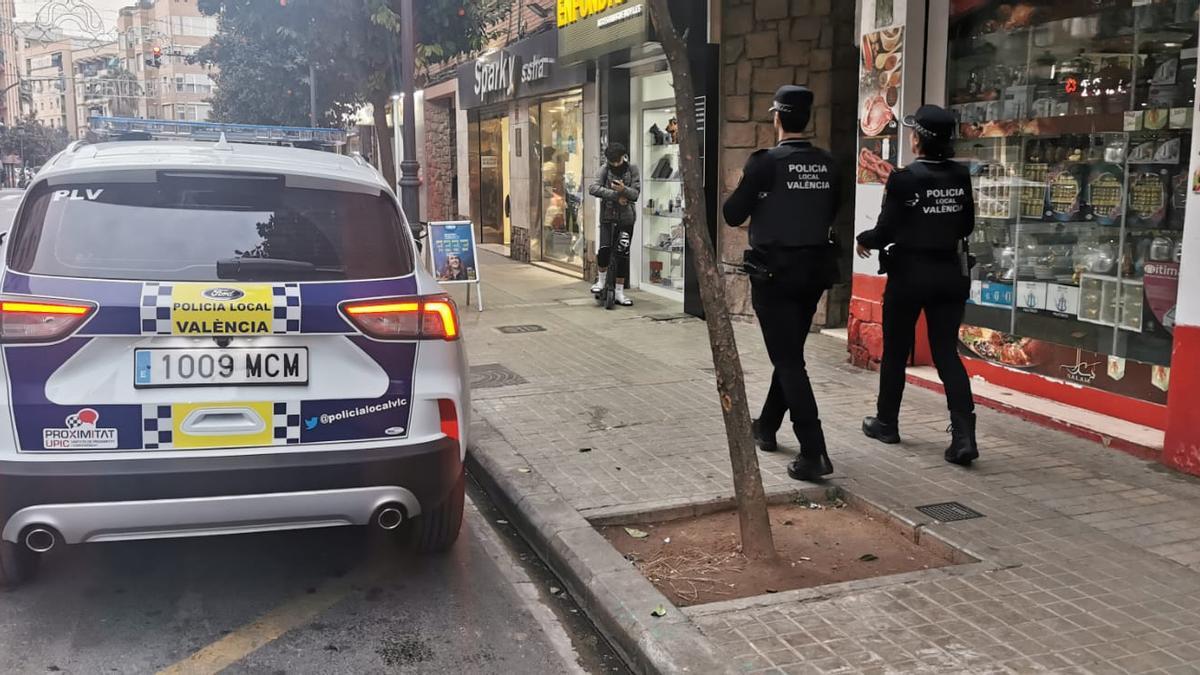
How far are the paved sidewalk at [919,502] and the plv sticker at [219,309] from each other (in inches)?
70.9

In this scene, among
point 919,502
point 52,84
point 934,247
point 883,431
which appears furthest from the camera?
point 52,84

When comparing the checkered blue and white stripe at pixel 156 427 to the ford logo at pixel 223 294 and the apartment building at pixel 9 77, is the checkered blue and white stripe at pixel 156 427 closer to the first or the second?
the ford logo at pixel 223 294

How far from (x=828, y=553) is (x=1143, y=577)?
120 centimetres

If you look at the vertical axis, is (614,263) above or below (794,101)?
below

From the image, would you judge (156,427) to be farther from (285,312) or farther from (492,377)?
(492,377)

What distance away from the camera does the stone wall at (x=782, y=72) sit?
31.3 feet

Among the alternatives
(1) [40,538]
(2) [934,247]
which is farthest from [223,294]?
(2) [934,247]

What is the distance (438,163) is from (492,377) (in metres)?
17.1

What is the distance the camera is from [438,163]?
24156 mm

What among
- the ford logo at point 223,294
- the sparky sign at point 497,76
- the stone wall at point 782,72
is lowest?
the ford logo at point 223,294

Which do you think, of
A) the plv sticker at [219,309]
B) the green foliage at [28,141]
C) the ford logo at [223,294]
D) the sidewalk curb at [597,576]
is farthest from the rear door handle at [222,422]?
the green foliage at [28,141]

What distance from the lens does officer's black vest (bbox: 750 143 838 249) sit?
191 inches

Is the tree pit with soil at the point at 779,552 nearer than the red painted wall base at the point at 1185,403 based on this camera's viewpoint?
Yes

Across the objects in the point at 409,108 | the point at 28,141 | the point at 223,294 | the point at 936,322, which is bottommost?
the point at 936,322
